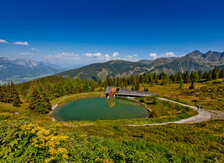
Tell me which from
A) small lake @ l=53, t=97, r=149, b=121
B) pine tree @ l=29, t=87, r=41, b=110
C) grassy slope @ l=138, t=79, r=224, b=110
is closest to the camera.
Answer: small lake @ l=53, t=97, r=149, b=121

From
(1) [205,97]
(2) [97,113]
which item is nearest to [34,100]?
(2) [97,113]

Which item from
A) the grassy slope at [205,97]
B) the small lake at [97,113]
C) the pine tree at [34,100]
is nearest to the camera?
the small lake at [97,113]

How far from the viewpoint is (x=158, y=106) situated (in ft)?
140

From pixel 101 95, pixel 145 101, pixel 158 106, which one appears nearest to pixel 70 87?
pixel 101 95

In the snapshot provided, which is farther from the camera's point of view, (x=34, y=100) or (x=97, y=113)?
(x=34, y=100)

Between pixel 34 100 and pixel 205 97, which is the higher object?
pixel 34 100

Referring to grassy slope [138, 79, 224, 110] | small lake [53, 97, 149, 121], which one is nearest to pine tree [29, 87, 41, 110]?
small lake [53, 97, 149, 121]

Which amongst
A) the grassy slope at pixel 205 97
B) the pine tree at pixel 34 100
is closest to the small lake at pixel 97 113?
the pine tree at pixel 34 100

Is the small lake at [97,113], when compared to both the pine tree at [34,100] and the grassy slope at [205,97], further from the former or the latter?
the grassy slope at [205,97]

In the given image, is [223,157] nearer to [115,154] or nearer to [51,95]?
[115,154]

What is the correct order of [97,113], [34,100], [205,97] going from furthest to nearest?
1. [205,97]
2. [34,100]
3. [97,113]

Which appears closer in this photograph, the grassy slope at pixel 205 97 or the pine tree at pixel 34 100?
the grassy slope at pixel 205 97

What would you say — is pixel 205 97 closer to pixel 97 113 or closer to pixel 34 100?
pixel 97 113

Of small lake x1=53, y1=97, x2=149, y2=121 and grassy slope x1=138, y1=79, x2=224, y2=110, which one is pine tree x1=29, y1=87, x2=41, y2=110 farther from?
grassy slope x1=138, y1=79, x2=224, y2=110
